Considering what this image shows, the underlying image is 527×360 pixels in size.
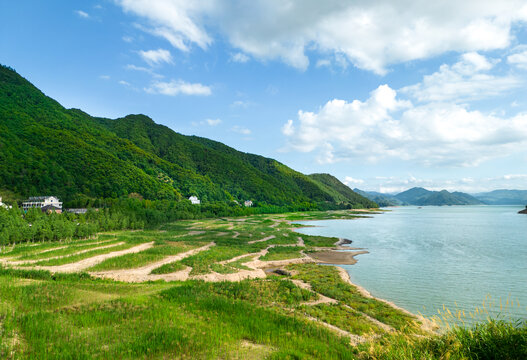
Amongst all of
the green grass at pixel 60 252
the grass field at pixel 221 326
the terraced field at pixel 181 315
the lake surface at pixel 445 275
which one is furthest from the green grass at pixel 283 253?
the green grass at pixel 60 252

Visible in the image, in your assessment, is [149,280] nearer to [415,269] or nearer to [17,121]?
[415,269]

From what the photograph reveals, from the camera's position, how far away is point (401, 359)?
914 cm

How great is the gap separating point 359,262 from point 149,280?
3293 centimetres

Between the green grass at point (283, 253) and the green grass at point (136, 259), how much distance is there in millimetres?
15171

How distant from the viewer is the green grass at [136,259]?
33.4 meters

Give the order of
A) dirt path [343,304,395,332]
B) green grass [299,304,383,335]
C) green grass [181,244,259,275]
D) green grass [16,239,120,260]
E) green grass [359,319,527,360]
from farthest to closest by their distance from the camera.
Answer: green grass [16,239,120,260]
green grass [181,244,259,275]
dirt path [343,304,395,332]
green grass [299,304,383,335]
green grass [359,319,527,360]

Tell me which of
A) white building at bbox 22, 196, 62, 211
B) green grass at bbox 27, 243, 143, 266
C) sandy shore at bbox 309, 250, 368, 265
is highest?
white building at bbox 22, 196, 62, 211

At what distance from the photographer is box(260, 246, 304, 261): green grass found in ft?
146

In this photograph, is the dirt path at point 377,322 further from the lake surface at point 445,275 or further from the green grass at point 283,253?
the green grass at point 283,253

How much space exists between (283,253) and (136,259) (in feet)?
80.5

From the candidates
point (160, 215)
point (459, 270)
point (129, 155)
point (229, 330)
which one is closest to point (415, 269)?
point (459, 270)

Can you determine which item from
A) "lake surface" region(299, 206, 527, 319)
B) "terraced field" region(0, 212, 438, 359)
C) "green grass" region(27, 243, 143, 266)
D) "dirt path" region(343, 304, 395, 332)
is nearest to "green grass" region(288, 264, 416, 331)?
"terraced field" region(0, 212, 438, 359)

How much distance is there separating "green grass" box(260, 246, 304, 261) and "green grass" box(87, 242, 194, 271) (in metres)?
15.2

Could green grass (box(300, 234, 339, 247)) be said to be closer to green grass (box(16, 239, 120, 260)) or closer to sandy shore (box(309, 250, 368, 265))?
sandy shore (box(309, 250, 368, 265))
